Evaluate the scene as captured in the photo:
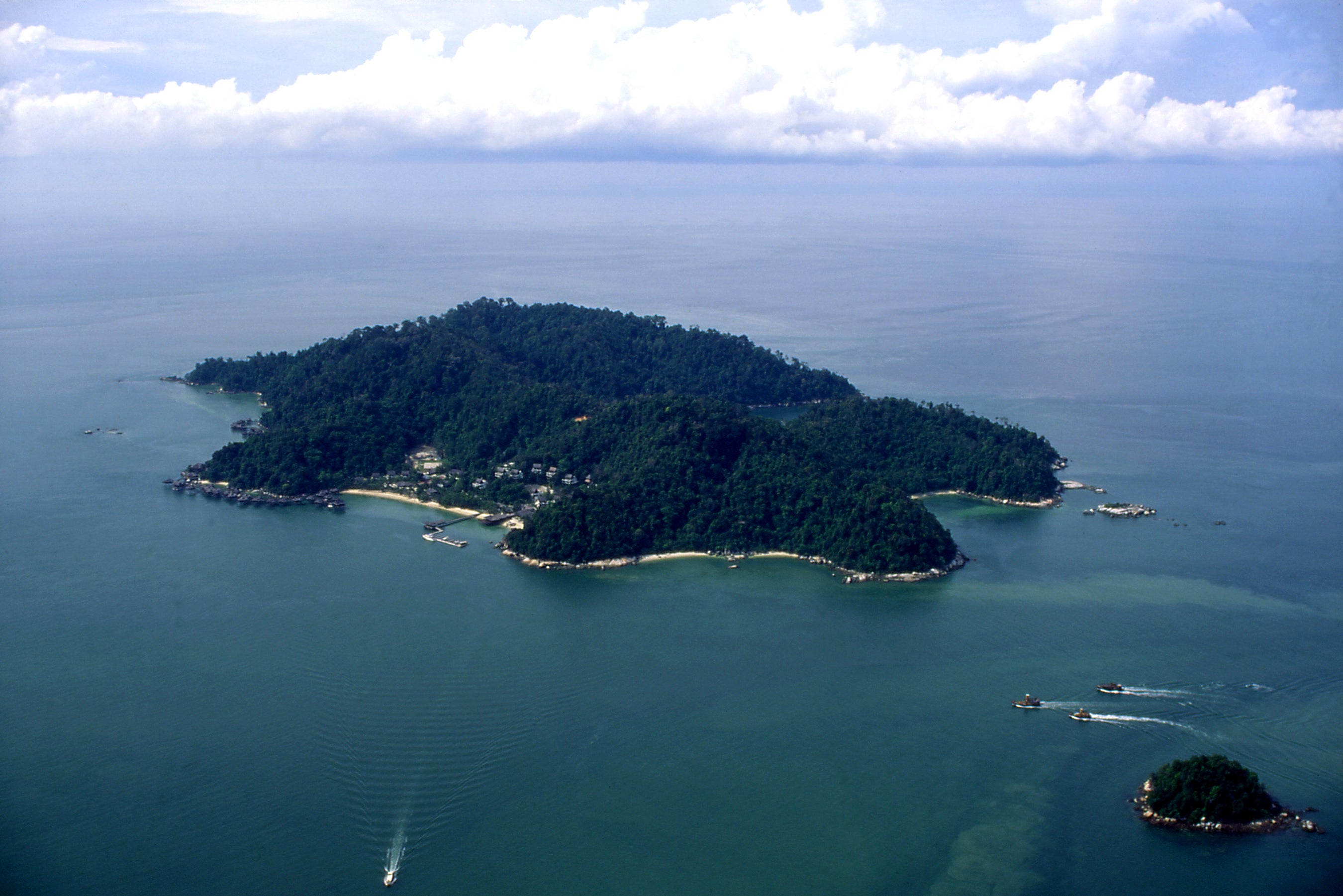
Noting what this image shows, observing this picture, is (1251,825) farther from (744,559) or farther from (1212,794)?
(744,559)

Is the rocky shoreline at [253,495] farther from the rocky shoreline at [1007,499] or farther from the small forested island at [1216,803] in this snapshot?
the small forested island at [1216,803]

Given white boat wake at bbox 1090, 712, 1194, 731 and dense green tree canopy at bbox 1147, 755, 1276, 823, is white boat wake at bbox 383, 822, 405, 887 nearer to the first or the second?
dense green tree canopy at bbox 1147, 755, 1276, 823

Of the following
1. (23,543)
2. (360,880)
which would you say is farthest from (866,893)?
(23,543)

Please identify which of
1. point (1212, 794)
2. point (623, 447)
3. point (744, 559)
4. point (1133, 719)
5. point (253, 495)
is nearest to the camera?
point (1212, 794)

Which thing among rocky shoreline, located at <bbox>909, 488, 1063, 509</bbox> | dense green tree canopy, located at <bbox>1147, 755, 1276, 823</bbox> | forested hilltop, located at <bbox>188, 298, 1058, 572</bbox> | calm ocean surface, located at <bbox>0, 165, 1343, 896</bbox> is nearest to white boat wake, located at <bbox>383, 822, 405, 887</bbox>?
calm ocean surface, located at <bbox>0, 165, 1343, 896</bbox>

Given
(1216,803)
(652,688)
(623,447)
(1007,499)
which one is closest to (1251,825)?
(1216,803)

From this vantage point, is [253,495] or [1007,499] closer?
[253,495]
